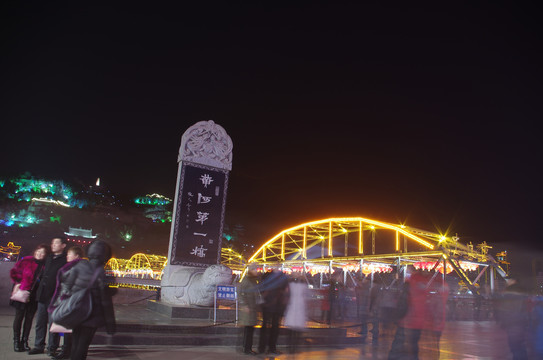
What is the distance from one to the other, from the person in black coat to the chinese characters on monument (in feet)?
23.8

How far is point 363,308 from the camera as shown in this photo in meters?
11.2

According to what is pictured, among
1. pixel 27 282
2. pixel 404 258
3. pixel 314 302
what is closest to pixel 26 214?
pixel 404 258

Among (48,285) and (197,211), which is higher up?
(197,211)

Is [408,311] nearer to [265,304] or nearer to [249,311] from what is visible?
[265,304]

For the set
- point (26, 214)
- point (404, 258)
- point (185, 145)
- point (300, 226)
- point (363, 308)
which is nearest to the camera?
point (363, 308)

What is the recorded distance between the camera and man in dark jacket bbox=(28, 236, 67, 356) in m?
5.79

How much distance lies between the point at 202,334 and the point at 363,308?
16.7ft

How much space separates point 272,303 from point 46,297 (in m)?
3.68

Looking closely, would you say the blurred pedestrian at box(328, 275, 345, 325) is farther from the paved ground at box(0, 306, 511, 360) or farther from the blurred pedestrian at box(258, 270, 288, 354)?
the blurred pedestrian at box(258, 270, 288, 354)

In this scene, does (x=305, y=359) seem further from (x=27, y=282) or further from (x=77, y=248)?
(x=27, y=282)

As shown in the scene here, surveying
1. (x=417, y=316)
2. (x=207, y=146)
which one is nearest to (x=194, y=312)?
(x=207, y=146)

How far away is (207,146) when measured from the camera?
492 inches

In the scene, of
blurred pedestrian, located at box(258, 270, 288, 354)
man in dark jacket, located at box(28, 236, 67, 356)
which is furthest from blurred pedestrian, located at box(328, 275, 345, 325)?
man in dark jacket, located at box(28, 236, 67, 356)

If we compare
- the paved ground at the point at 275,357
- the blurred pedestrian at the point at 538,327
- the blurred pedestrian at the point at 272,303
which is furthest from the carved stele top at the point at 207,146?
the blurred pedestrian at the point at 538,327
